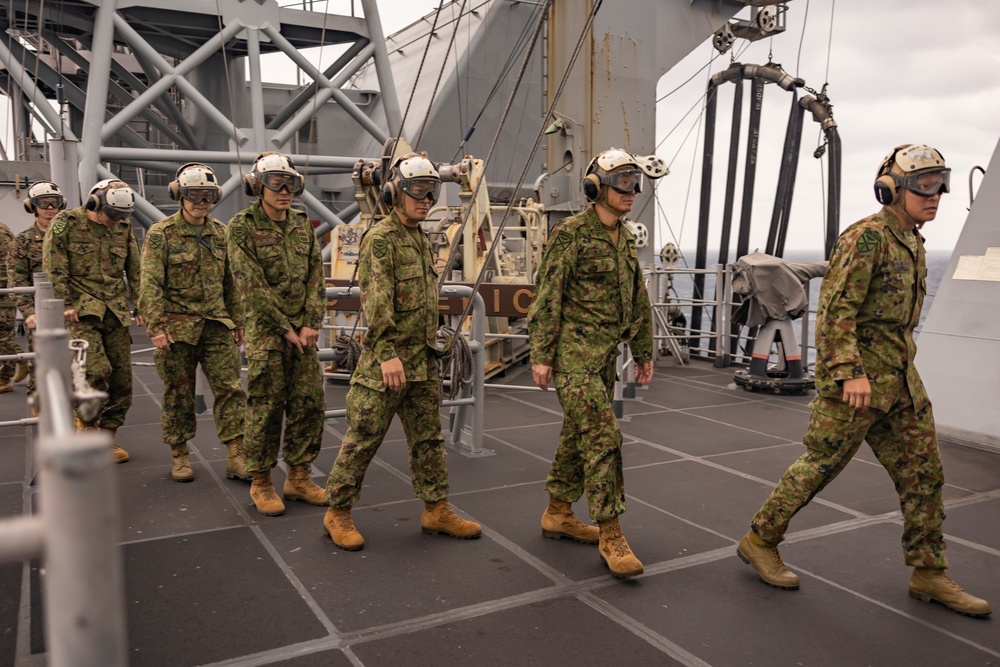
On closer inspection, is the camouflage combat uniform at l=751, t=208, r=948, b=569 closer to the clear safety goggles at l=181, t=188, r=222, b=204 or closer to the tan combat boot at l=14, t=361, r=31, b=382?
the clear safety goggles at l=181, t=188, r=222, b=204

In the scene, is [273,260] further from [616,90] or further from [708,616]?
[616,90]

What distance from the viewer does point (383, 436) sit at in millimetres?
4484

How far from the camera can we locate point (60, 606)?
924 millimetres

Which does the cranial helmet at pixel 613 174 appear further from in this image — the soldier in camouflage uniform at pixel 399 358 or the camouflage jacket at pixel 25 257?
the camouflage jacket at pixel 25 257

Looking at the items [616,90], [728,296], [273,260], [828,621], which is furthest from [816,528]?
[616,90]

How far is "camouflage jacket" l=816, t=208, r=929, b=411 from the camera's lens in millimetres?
3605

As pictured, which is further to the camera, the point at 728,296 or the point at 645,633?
the point at 728,296

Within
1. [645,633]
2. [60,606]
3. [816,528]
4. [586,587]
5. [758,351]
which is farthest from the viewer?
[758,351]

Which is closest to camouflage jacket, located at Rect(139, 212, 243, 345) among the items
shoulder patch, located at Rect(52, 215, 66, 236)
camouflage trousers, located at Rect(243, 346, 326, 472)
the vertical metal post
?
→ shoulder patch, located at Rect(52, 215, 66, 236)

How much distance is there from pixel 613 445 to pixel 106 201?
393 cm

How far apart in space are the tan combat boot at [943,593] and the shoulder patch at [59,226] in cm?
550

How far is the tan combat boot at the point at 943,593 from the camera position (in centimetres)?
362

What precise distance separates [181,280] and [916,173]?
14.4ft

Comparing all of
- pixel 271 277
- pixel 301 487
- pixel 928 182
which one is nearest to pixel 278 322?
pixel 271 277
